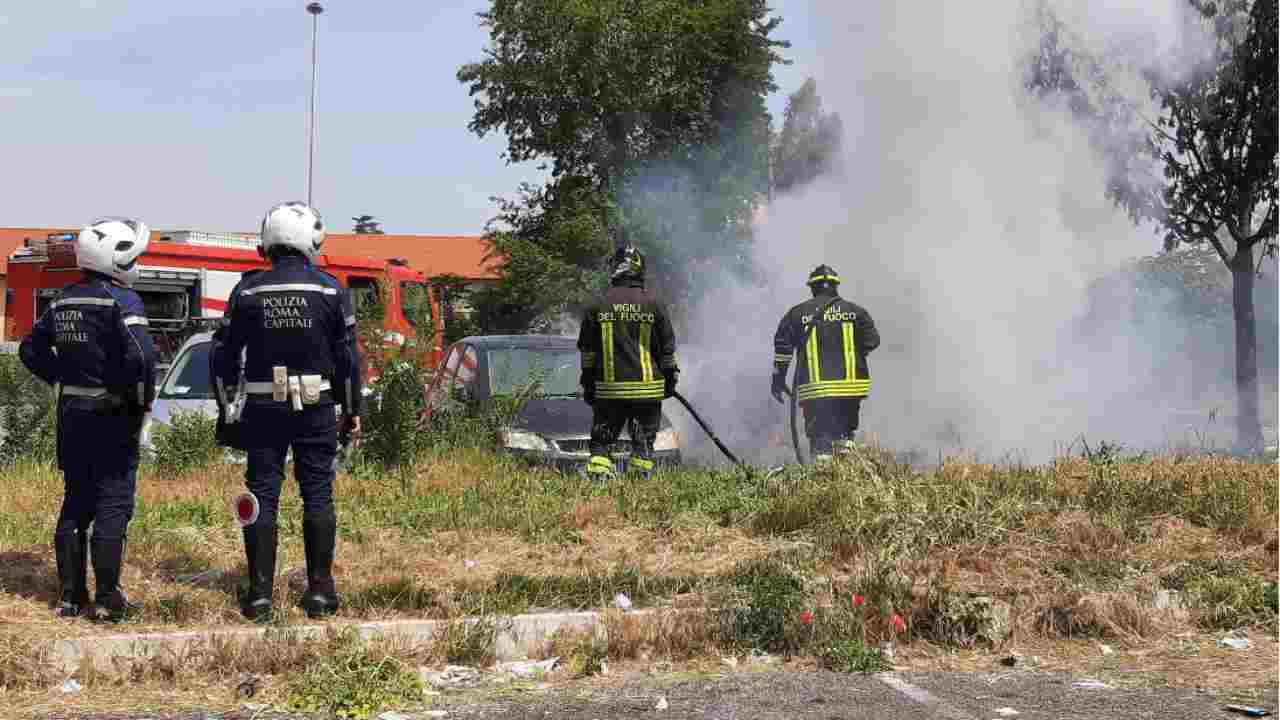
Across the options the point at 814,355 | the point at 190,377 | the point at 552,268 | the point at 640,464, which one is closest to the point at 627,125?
the point at 552,268

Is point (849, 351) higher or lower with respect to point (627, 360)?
higher

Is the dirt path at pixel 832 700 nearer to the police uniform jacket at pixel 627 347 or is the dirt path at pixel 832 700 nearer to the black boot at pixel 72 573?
the black boot at pixel 72 573

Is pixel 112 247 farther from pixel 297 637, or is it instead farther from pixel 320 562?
pixel 297 637

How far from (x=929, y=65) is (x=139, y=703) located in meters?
18.7

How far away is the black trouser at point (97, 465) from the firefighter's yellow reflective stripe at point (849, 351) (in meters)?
5.52

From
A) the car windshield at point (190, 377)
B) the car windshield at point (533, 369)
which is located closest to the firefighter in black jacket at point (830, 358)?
the car windshield at point (533, 369)

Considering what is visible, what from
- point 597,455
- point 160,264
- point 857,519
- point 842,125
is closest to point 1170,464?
point 857,519

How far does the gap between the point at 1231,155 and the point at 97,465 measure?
557 inches

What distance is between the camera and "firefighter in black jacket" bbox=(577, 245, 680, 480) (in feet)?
31.3

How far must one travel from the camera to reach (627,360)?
954 centimetres

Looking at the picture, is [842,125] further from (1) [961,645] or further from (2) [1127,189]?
(1) [961,645]

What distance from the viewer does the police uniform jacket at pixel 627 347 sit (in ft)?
31.3

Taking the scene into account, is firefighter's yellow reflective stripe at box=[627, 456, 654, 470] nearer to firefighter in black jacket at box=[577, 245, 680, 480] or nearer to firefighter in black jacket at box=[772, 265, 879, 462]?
firefighter in black jacket at box=[577, 245, 680, 480]

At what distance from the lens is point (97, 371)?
621 cm
